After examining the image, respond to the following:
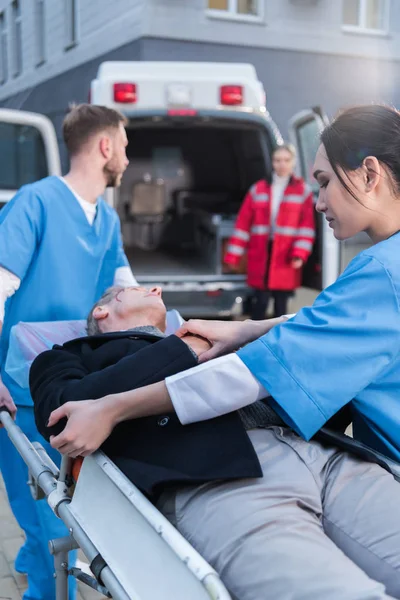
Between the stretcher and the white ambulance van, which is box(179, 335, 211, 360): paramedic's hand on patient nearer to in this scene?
the stretcher

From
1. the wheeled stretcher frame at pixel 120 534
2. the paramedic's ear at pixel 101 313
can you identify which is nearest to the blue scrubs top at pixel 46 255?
the paramedic's ear at pixel 101 313

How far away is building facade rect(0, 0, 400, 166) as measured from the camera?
11.9m

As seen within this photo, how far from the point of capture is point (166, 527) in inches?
53.3

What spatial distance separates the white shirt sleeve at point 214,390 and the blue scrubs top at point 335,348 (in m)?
0.02

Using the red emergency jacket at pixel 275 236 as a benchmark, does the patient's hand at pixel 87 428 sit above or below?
above

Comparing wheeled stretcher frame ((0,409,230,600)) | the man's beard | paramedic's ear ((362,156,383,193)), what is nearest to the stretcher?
wheeled stretcher frame ((0,409,230,600))

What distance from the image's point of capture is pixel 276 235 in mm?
5859

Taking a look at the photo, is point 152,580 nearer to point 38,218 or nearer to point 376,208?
point 376,208

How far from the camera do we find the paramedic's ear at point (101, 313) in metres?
2.27

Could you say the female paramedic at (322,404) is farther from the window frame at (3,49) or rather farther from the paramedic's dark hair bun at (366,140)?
the window frame at (3,49)

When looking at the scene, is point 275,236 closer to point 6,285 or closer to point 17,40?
point 6,285

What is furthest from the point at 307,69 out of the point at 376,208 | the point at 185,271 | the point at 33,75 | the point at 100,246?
the point at 376,208

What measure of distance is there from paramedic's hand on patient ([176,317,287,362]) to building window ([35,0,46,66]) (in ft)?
50.0

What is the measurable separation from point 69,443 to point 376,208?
84 centimetres
